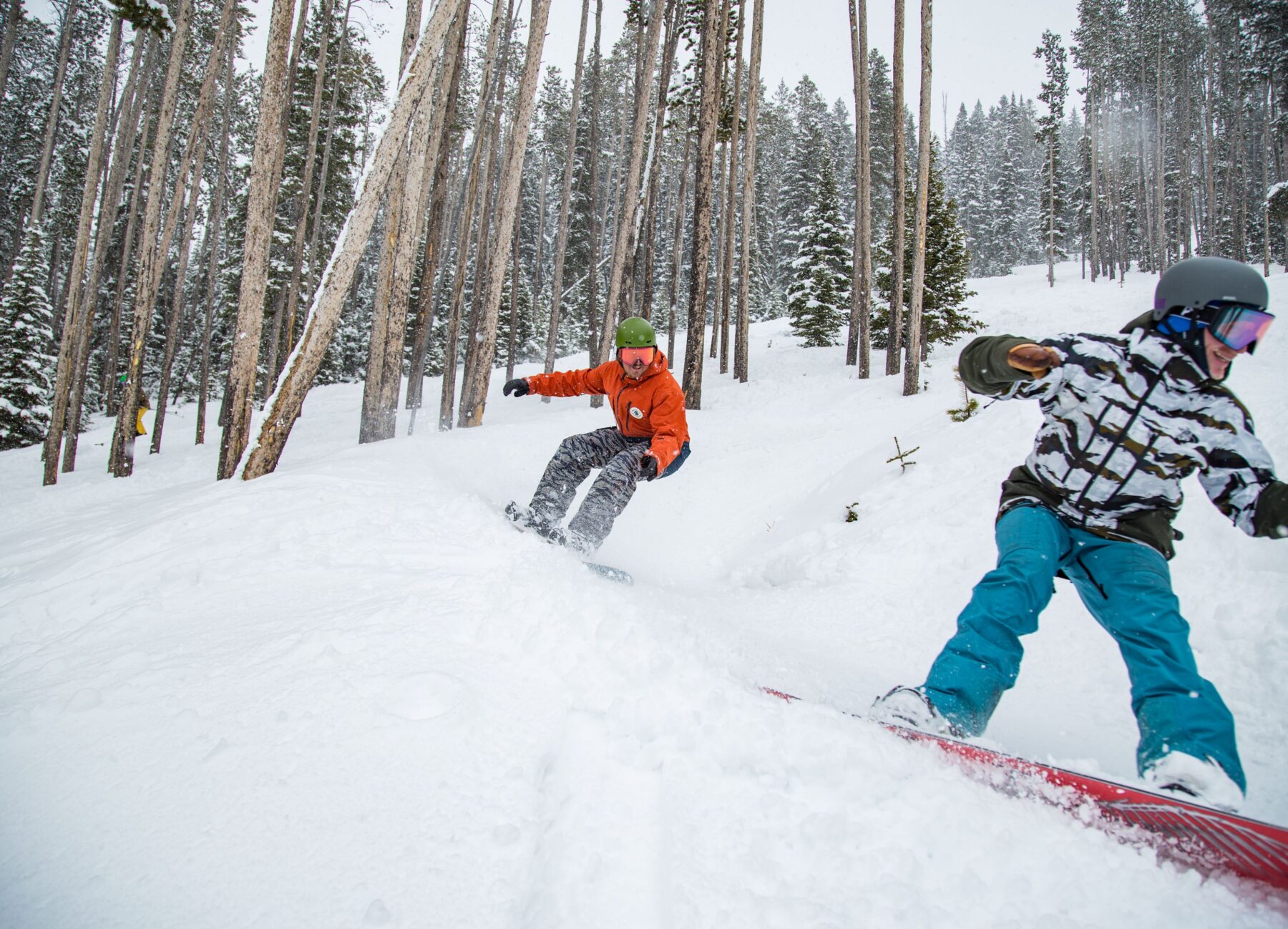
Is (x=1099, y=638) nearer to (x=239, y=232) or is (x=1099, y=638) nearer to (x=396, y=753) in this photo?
(x=396, y=753)

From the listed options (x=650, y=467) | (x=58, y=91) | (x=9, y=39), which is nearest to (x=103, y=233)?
(x=58, y=91)

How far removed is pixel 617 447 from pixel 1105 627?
132 inches

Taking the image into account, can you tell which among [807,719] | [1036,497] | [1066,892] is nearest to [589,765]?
[807,719]

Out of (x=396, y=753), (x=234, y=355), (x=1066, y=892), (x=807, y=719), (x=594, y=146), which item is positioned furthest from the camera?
(x=594, y=146)

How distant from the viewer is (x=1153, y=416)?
2020 millimetres

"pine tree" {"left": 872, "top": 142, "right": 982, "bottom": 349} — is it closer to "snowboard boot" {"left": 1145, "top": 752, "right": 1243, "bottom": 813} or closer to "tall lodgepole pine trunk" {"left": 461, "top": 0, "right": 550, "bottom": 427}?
"tall lodgepole pine trunk" {"left": 461, "top": 0, "right": 550, "bottom": 427}

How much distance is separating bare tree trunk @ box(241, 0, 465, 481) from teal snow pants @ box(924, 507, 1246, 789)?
5248 millimetres

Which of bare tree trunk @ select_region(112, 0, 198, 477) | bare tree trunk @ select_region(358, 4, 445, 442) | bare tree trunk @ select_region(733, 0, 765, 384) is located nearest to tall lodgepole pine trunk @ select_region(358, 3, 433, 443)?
bare tree trunk @ select_region(358, 4, 445, 442)

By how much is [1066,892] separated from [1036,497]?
141cm

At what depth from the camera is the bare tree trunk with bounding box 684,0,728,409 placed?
33.6 feet

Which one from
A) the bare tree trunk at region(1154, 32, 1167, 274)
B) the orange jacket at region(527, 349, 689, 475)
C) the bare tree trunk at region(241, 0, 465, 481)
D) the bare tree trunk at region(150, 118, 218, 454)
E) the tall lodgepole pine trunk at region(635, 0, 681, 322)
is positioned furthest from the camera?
the bare tree trunk at region(1154, 32, 1167, 274)

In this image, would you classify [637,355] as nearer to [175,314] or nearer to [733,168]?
[733,168]

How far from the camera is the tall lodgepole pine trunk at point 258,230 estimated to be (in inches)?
231

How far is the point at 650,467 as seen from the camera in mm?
3949
